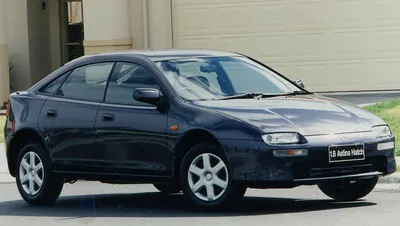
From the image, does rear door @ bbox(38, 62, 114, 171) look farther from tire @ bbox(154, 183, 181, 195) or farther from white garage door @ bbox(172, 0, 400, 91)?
white garage door @ bbox(172, 0, 400, 91)

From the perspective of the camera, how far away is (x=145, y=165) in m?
10.9

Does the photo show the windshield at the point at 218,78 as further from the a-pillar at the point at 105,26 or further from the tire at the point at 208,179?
the a-pillar at the point at 105,26

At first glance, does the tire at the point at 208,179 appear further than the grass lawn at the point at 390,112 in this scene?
No

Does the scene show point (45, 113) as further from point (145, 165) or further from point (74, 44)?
point (74, 44)

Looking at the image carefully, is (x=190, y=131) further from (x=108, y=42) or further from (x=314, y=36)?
(x=108, y=42)

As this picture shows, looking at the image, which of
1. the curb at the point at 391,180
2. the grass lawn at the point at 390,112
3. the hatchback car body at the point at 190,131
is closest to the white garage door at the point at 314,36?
the grass lawn at the point at 390,112

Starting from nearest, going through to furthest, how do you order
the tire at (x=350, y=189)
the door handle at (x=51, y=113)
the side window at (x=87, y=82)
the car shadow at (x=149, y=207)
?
the car shadow at (x=149, y=207), the tire at (x=350, y=189), the side window at (x=87, y=82), the door handle at (x=51, y=113)

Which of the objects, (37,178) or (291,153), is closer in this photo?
(291,153)

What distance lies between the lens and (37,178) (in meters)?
11.9

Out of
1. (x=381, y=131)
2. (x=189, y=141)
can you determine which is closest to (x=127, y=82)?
(x=189, y=141)

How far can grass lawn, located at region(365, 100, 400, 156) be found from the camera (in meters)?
16.7

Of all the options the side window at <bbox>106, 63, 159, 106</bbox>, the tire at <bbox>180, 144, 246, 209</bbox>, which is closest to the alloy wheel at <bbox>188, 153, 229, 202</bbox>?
the tire at <bbox>180, 144, 246, 209</bbox>

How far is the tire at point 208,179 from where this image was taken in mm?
10164

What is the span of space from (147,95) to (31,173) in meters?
1.94
